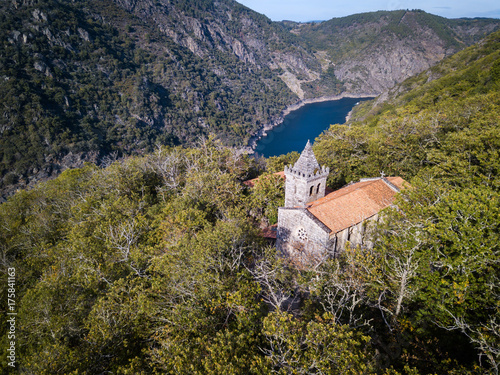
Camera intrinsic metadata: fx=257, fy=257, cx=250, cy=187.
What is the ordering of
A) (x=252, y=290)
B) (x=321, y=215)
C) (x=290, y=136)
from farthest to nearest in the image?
(x=290, y=136) → (x=321, y=215) → (x=252, y=290)

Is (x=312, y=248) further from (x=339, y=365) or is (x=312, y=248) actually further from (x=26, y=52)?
(x=26, y=52)

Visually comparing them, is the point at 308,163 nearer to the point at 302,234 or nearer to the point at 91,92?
the point at 302,234

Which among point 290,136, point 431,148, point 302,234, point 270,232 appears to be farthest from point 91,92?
point 431,148

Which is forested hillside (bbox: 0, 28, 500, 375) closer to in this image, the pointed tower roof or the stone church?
the stone church

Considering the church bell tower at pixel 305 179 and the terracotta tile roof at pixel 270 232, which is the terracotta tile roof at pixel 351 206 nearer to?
the church bell tower at pixel 305 179

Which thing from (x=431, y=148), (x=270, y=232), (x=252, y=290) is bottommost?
(x=270, y=232)

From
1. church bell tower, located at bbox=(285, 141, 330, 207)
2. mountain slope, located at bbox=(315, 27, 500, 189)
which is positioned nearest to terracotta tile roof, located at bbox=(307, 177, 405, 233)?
church bell tower, located at bbox=(285, 141, 330, 207)
